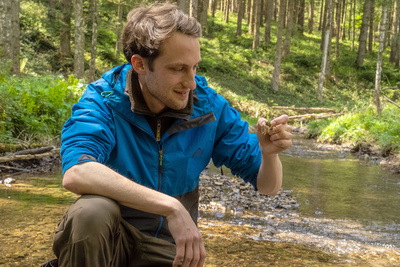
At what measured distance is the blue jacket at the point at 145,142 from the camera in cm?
220

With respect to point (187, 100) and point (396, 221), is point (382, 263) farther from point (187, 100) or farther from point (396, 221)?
point (187, 100)

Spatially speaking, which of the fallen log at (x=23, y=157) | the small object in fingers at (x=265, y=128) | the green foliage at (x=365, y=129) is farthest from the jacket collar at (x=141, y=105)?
the green foliage at (x=365, y=129)

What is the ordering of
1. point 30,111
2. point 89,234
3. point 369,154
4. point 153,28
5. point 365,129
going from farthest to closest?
point 365,129 < point 369,154 < point 30,111 < point 153,28 < point 89,234

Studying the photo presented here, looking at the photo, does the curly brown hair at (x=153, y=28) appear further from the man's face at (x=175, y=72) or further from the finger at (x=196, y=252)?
the finger at (x=196, y=252)

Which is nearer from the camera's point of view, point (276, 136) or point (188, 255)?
point (188, 255)

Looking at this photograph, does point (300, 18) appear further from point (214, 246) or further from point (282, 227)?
point (214, 246)

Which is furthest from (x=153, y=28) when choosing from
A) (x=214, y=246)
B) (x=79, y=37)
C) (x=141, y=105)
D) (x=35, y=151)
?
(x=79, y=37)

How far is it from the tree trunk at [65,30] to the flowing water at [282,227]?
46.5ft

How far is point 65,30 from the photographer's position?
62.2ft

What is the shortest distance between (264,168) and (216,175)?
4.80 m

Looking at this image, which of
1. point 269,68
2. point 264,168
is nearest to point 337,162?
point 264,168

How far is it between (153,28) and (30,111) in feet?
19.0

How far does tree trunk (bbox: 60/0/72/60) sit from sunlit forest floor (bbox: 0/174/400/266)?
1563cm

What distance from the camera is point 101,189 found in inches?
76.9
